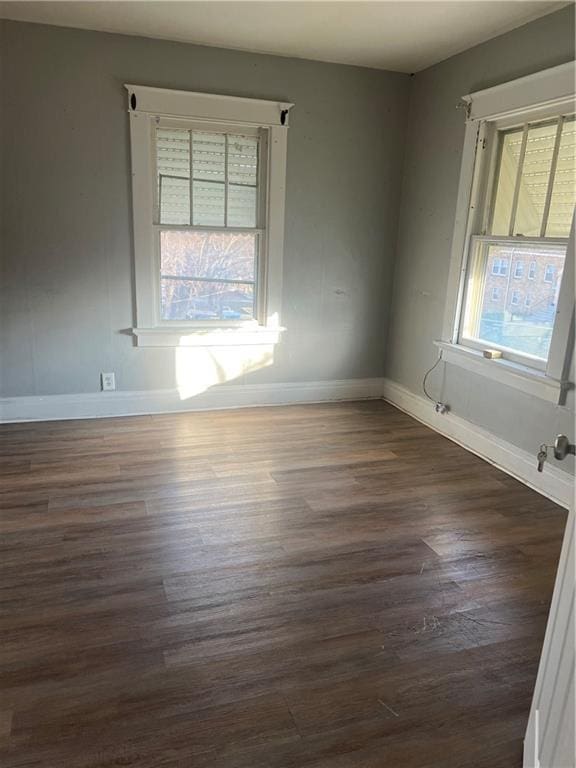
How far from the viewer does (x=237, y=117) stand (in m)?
3.88

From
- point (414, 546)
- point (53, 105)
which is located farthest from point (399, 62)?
point (414, 546)

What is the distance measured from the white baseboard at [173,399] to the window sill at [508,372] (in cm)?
102

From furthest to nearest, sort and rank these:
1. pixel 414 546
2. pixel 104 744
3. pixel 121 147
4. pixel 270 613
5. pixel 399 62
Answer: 1. pixel 399 62
2. pixel 121 147
3. pixel 414 546
4. pixel 270 613
5. pixel 104 744

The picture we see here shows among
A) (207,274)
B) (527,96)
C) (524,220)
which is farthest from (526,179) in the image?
(207,274)

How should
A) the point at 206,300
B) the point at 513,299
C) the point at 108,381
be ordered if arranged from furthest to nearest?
the point at 206,300
the point at 108,381
the point at 513,299

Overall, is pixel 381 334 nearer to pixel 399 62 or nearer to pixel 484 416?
pixel 484 416

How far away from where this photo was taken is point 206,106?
380 centimetres

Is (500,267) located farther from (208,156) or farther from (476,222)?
(208,156)

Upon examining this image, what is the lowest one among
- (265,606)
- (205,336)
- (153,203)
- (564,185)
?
(265,606)

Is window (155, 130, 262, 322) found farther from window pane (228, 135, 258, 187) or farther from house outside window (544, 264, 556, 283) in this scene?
house outside window (544, 264, 556, 283)

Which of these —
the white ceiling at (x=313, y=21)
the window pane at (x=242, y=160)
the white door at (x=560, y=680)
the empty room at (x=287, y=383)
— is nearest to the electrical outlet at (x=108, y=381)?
the empty room at (x=287, y=383)

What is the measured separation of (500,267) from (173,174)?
7.61 feet

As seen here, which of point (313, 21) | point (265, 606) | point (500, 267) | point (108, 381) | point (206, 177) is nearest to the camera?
point (265, 606)

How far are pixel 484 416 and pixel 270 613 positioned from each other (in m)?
2.18
